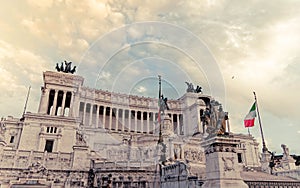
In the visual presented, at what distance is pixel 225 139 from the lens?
391 inches

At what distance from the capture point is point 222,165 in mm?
9469

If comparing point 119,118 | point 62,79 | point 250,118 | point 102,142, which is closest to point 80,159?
point 102,142

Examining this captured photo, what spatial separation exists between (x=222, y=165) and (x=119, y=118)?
189ft

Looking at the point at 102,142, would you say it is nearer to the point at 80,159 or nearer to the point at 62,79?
the point at 80,159

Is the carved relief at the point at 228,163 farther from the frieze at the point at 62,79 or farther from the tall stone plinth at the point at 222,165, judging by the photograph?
the frieze at the point at 62,79

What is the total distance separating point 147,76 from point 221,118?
12.2 metres

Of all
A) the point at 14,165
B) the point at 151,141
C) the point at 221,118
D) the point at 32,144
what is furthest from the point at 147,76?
the point at 32,144

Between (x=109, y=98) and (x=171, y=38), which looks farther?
(x=109, y=98)

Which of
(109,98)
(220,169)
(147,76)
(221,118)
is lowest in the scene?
(220,169)

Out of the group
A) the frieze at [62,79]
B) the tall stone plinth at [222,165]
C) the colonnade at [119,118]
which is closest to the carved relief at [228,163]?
the tall stone plinth at [222,165]

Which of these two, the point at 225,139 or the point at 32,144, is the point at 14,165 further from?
the point at 225,139

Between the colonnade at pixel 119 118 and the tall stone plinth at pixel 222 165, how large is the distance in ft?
167

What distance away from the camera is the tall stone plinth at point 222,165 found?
9281 millimetres

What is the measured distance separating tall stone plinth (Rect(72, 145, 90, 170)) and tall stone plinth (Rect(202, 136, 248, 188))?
81.1ft
